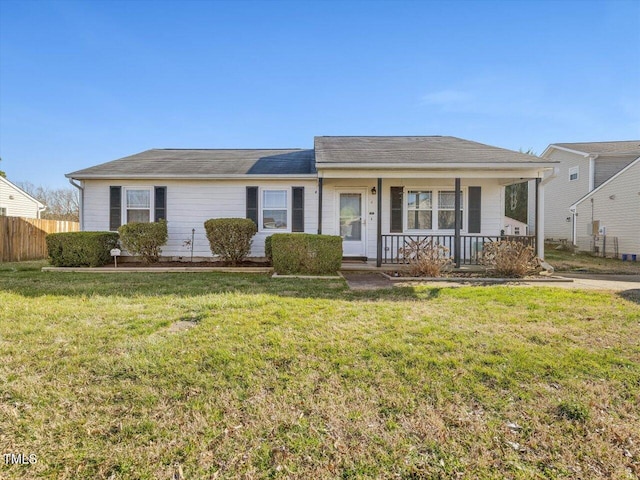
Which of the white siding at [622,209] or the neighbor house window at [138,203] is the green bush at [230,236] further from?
the white siding at [622,209]

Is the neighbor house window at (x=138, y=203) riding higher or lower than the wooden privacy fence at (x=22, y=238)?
higher

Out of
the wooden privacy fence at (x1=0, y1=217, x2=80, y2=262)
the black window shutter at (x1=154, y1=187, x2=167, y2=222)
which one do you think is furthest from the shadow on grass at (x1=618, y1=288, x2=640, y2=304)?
the wooden privacy fence at (x1=0, y1=217, x2=80, y2=262)

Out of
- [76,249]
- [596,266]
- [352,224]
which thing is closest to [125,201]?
[76,249]

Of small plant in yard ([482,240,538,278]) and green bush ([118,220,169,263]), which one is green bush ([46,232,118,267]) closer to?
green bush ([118,220,169,263])

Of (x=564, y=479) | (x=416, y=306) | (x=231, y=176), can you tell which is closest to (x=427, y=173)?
(x=416, y=306)

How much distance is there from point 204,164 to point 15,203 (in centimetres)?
1691

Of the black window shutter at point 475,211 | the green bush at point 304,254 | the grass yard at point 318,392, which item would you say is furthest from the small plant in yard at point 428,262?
the grass yard at point 318,392

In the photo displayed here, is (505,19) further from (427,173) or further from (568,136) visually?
(568,136)

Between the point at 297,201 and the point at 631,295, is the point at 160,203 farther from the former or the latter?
the point at 631,295

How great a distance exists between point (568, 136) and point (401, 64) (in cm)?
1791

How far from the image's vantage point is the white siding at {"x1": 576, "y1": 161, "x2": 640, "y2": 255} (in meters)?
12.9

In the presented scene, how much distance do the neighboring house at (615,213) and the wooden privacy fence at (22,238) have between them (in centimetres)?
2455

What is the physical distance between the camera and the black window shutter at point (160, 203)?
9820mm

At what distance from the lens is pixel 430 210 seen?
33.1 feet
